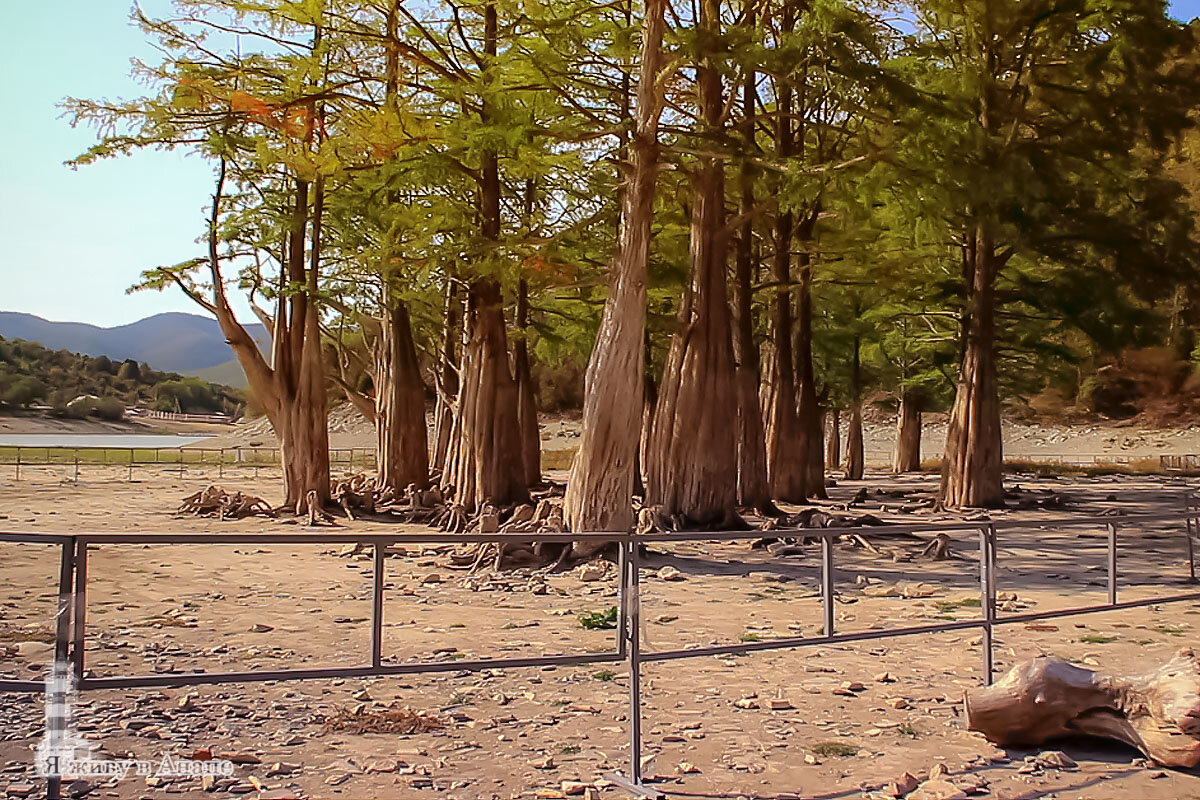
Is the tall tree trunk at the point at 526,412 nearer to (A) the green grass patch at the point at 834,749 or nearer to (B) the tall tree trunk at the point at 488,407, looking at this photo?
(B) the tall tree trunk at the point at 488,407

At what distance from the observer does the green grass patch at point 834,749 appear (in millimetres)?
6199

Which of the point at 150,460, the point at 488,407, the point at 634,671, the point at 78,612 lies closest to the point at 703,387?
the point at 488,407

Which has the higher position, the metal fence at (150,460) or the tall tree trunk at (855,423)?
the tall tree trunk at (855,423)

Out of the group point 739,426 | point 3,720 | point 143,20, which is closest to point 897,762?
point 3,720

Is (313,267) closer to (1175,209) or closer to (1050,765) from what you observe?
(1175,209)

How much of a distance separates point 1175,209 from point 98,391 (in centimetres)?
11585

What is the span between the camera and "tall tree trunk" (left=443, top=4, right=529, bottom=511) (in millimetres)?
24531

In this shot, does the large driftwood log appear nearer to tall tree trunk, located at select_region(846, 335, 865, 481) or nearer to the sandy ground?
the sandy ground

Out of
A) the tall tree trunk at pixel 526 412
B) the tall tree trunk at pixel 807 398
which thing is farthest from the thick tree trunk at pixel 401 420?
the tall tree trunk at pixel 807 398

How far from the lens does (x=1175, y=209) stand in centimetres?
2506

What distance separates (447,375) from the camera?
114 feet

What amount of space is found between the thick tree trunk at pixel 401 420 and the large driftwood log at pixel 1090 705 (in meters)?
26.6

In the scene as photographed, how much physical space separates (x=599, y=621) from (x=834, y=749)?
16.3ft

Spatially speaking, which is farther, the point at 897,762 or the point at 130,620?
the point at 130,620
